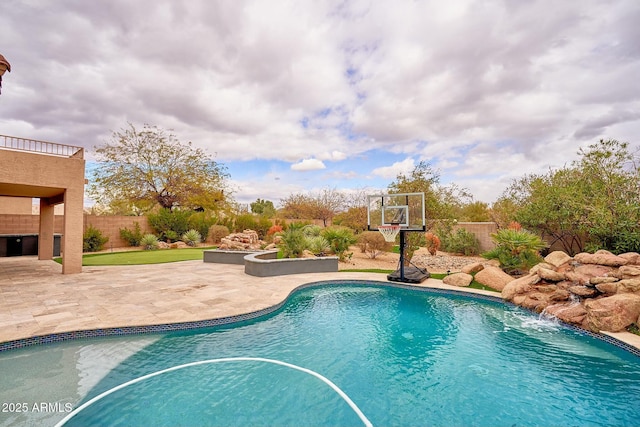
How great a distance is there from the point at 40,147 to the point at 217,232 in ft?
41.0

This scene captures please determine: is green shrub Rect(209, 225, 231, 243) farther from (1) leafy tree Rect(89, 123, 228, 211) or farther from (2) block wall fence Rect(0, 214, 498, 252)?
(1) leafy tree Rect(89, 123, 228, 211)

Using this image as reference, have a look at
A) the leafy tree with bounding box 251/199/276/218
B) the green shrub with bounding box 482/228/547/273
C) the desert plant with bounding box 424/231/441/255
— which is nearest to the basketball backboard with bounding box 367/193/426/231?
the green shrub with bounding box 482/228/547/273

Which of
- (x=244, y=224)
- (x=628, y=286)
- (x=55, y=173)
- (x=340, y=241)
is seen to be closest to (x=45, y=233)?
(x=55, y=173)

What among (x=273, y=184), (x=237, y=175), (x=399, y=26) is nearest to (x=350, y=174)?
(x=273, y=184)

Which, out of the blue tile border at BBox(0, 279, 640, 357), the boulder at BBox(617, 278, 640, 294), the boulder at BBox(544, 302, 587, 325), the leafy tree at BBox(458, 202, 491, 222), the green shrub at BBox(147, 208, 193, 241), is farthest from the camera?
the leafy tree at BBox(458, 202, 491, 222)

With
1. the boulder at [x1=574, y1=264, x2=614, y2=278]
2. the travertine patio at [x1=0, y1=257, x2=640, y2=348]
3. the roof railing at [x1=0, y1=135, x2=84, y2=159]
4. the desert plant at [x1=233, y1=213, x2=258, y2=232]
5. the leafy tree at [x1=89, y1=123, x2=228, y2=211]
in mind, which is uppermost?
the leafy tree at [x1=89, y1=123, x2=228, y2=211]

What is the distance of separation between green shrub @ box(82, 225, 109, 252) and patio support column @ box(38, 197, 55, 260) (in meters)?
2.22

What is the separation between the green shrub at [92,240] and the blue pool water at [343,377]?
522 inches

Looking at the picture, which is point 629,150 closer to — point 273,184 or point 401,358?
point 401,358

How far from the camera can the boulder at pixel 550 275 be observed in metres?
6.77

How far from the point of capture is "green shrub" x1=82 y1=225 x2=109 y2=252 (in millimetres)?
14898

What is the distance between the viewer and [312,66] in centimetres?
1136

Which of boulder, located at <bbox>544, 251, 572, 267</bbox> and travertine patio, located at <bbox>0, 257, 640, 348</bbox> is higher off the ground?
boulder, located at <bbox>544, 251, 572, 267</bbox>

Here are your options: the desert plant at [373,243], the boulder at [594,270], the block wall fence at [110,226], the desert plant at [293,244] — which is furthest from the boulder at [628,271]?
the desert plant at [293,244]
